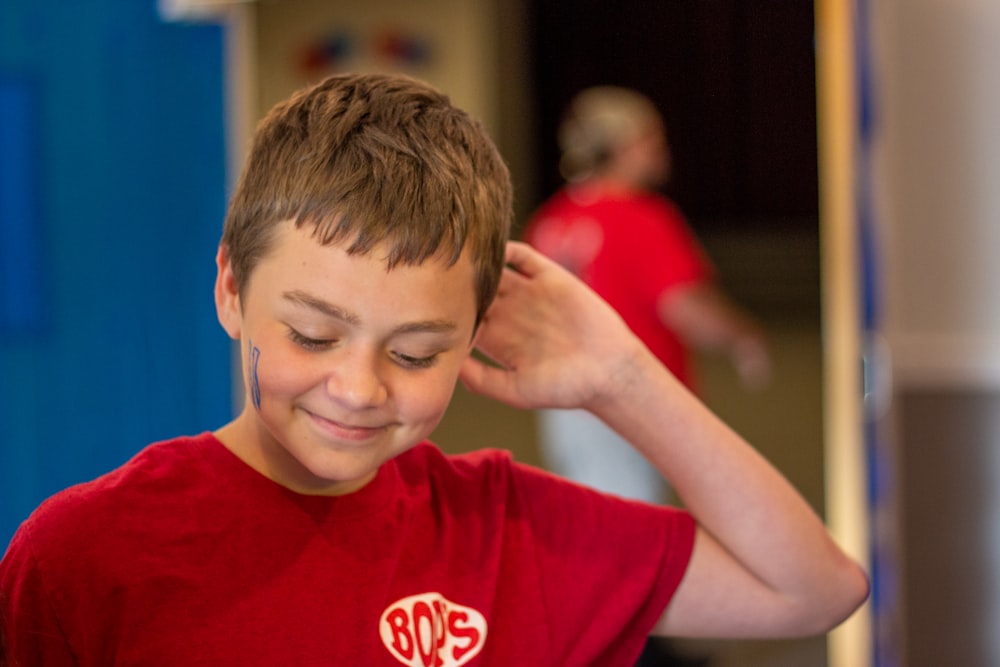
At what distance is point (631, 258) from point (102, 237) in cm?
116

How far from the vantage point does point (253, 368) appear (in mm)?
761

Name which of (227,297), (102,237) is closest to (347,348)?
(227,297)

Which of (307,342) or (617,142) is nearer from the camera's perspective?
(307,342)

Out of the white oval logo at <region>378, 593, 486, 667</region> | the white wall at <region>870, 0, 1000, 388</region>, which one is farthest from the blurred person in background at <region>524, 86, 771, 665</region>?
the white oval logo at <region>378, 593, 486, 667</region>

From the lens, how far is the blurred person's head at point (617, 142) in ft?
9.05

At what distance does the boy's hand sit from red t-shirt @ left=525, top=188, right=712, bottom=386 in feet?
5.06

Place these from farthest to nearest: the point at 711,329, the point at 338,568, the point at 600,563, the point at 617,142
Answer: the point at 617,142 < the point at 711,329 < the point at 600,563 < the point at 338,568

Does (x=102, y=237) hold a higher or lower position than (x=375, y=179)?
lower

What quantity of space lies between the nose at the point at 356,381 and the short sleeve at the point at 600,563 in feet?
0.78

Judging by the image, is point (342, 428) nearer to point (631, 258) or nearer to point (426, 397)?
point (426, 397)

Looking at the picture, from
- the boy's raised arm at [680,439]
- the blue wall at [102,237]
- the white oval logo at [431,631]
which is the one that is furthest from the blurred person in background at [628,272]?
the white oval logo at [431,631]

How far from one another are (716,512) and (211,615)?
17.2 inches

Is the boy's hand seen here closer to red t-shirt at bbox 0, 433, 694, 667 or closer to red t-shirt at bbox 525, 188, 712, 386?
red t-shirt at bbox 0, 433, 694, 667

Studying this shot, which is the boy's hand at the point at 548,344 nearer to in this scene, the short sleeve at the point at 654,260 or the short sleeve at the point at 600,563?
the short sleeve at the point at 600,563
